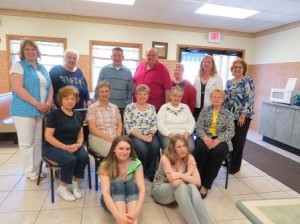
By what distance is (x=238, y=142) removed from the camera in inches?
112

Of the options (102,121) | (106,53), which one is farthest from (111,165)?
(106,53)

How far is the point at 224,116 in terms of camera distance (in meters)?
2.51

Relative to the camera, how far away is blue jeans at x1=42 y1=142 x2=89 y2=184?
2.05m

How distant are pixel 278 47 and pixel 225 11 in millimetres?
1765

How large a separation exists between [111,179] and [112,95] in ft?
3.96

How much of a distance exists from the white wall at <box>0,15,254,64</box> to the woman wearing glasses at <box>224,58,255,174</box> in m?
2.74

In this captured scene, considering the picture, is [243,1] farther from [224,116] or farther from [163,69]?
[224,116]

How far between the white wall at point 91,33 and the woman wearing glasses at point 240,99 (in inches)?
108

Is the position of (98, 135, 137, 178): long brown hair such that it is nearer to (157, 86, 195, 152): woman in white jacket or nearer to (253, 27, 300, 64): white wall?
(157, 86, 195, 152): woman in white jacket

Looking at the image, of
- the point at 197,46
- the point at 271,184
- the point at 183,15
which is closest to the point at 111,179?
the point at 271,184

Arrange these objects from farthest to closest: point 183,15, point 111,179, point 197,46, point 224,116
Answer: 1. point 197,46
2. point 183,15
3. point 224,116
4. point 111,179

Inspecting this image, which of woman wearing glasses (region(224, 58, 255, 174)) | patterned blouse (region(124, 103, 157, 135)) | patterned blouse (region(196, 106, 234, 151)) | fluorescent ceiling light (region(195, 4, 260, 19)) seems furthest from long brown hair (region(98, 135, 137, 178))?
fluorescent ceiling light (region(195, 4, 260, 19))

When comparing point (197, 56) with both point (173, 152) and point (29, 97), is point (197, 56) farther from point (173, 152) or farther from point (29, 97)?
point (29, 97)

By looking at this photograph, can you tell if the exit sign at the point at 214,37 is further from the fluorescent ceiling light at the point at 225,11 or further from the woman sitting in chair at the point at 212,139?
the woman sitting in chair at the point at 212,139
